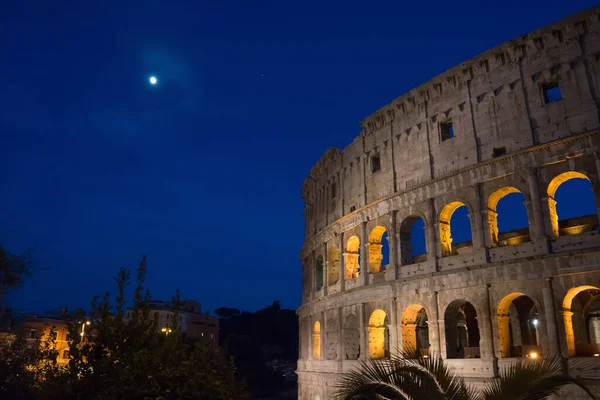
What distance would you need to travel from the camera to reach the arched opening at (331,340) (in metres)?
24.6

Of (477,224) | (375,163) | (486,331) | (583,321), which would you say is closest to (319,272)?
(375,163)

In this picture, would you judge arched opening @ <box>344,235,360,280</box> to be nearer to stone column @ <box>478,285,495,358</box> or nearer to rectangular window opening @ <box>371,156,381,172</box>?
rectangular window opening @ <box>371,156,381,172</box>

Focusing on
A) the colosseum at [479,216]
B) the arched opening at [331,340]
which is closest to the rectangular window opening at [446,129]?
the colosseum at [479,216]

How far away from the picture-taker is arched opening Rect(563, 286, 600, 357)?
15.6 metres

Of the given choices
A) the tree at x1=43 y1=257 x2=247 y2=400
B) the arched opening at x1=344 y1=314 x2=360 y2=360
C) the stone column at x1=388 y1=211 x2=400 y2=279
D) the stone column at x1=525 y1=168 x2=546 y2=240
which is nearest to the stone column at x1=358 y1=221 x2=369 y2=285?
the stone column at x1=388 y1=211 x2=400 y2=279

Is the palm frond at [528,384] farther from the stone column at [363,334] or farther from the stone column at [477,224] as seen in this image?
the stone column at [363,334]

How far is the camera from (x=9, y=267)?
65.4 ft

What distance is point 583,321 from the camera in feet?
63.2

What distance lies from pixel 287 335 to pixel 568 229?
66.7 m

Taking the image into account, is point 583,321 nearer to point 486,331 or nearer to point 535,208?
point 486,331

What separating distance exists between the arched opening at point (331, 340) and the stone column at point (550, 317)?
10.9 m

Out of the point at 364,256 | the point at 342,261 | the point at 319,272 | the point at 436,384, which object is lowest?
the point at 436,384

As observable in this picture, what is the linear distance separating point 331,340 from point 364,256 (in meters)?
5.10

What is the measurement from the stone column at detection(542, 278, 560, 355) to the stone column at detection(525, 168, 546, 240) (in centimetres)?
154
